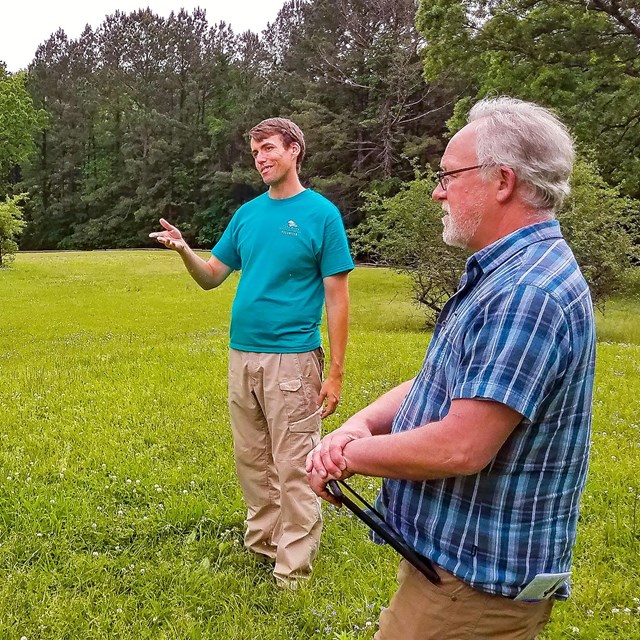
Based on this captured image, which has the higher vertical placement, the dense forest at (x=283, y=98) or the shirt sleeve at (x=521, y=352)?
the dense forest at (x=283, y=98)

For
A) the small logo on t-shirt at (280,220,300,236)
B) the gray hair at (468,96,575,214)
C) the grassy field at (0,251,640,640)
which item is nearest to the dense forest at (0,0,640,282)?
the grassy field at (0,251,640,640)

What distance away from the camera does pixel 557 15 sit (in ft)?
54.9

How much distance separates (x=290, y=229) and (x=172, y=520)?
6.26 ft

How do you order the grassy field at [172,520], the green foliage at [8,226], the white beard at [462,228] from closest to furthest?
the white beard at [462,228], the grassy field at [172,520], the green foliage at [8,226]

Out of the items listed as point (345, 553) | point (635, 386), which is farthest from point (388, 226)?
point (345, 553)

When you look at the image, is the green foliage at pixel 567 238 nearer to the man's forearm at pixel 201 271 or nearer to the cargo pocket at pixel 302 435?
the man's forearm at pixel 201 271

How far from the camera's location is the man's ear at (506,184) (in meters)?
Result: 1.46

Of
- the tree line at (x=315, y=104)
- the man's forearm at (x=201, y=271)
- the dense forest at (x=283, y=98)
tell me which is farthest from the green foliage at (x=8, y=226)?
the man's forearm at (x=201, y=271)

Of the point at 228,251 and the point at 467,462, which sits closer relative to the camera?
the point at 467,462

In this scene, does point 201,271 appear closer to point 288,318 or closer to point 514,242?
point 288,318

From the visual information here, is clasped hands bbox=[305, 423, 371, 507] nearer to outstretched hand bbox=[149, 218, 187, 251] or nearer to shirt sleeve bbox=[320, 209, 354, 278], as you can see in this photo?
shirt sleeve bbox=[320, 209, 354, 278]

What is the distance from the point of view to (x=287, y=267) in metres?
3.03

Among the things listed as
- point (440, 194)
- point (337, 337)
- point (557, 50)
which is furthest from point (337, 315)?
point (557, 50)

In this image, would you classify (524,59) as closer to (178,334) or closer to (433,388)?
(178,334)
